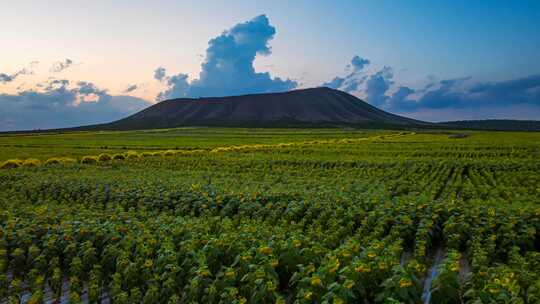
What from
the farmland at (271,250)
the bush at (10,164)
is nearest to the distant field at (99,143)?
the bush at (10,164)

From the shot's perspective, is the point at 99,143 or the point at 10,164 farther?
the point at 99,143

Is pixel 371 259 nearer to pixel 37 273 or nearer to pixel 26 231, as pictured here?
pixel 37 273

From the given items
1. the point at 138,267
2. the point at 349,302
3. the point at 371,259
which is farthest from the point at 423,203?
the point at 138,267

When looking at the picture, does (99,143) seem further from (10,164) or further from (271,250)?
(271,250)

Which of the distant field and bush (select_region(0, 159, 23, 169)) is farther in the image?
the distant field

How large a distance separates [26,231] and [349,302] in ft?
26.4

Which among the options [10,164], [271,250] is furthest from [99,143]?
[271,250]

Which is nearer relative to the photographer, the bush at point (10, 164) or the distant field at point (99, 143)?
the bush at point (10, 164)

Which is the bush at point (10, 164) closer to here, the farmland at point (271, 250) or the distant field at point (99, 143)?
Result: the distant field at point (99, 143)

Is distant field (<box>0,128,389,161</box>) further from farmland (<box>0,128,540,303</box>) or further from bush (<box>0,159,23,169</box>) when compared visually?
farmland (<box>0,128,540,303</box>)

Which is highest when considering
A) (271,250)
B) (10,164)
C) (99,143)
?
(271,250)

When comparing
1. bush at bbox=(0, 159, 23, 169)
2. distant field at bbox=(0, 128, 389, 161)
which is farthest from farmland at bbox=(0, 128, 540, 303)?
distant field at bbox=(0, 128, 389, 161)

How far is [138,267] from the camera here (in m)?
7.43

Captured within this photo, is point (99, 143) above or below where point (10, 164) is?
above
